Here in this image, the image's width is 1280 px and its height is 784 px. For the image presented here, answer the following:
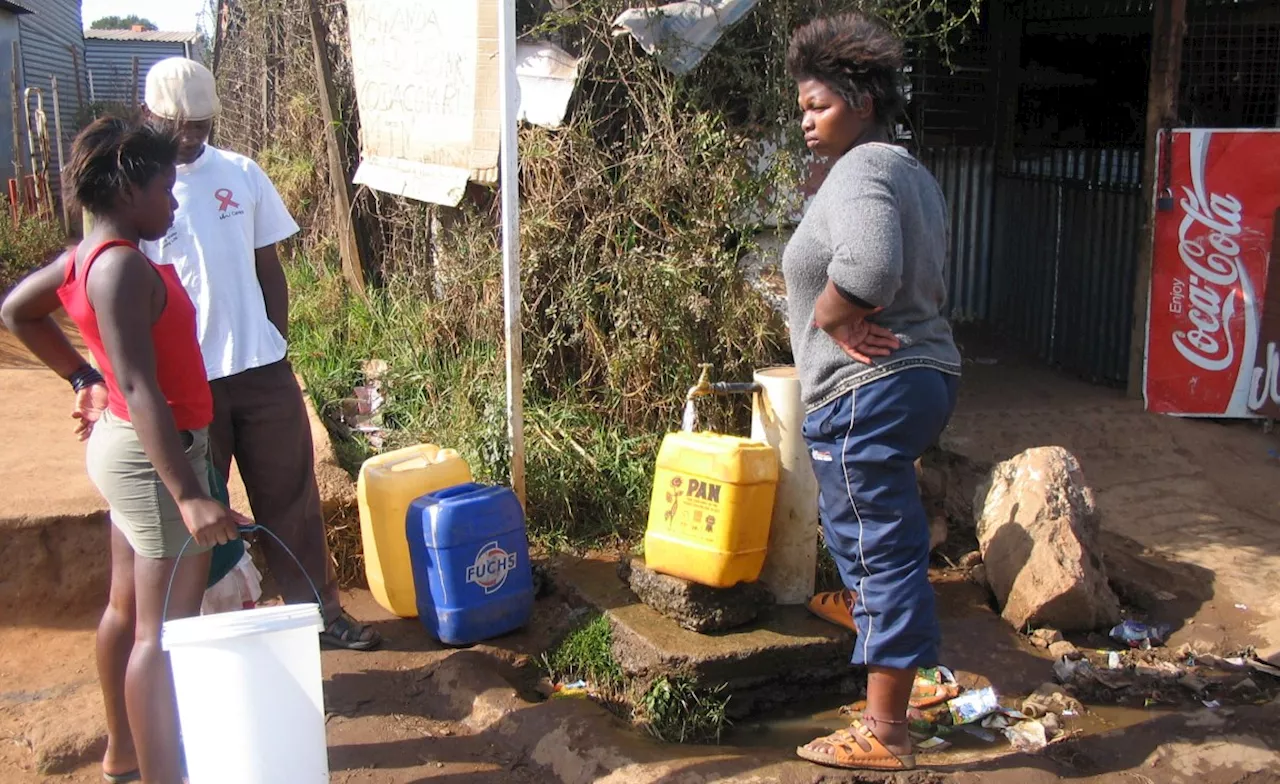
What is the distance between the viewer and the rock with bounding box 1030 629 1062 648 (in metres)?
4.08

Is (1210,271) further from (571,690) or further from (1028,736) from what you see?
(571,690)

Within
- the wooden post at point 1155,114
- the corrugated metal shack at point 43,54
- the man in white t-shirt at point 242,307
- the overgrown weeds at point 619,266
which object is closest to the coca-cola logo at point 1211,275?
the wooden post at point 1155,114

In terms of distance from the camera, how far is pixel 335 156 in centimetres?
634

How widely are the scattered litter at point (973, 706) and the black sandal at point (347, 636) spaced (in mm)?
1949

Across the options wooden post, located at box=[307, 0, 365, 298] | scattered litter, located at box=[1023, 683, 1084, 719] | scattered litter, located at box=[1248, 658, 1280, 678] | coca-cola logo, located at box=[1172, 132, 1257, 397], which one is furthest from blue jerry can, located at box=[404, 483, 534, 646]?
coca-cola logo, located at box=[1172, 132, 1257, 397]

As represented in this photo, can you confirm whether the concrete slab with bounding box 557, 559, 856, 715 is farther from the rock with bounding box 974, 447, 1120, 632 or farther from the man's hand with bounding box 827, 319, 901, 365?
the man's hand with bounding box 827, 319, 901, 365

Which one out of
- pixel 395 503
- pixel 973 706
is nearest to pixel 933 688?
pixel 973 706

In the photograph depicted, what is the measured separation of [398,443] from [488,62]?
Result: 5.68 ft

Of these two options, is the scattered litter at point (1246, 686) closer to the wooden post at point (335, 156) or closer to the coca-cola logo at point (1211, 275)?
the coca-cola logo at point (1211, 275)

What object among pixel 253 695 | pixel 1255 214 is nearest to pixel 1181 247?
pixel 1255 214

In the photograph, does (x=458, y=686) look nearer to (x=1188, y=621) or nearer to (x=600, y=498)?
(x=600, y=498)

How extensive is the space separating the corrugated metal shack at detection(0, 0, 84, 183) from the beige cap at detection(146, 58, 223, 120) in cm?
1237

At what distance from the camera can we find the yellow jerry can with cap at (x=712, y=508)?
3609mm

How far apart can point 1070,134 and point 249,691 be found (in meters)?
7.02
